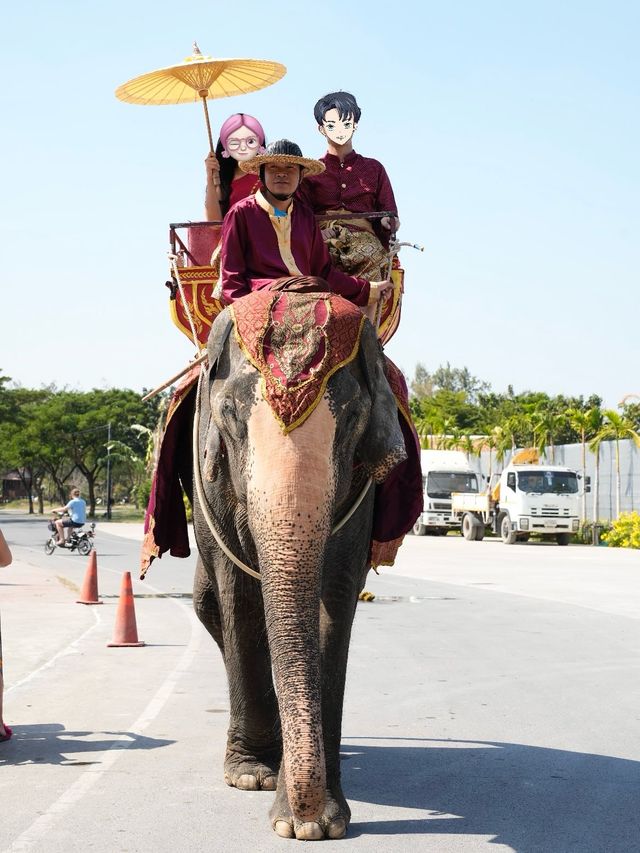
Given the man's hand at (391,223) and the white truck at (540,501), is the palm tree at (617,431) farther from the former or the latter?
the man's hand at (391,223)

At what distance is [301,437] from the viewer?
5.14 metres

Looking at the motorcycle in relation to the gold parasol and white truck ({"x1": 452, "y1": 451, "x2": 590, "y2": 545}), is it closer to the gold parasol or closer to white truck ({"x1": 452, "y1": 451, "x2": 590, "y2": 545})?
white truck ({"x1": 452, "y1": 451, "x2": 590, "y2": 545})

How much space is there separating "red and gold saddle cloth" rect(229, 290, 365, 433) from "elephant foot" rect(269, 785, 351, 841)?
1.64m

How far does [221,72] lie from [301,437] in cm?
364

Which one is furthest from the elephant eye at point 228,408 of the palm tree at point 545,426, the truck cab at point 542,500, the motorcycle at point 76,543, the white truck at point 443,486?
the palm tree at point 545,426

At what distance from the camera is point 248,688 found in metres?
6.44

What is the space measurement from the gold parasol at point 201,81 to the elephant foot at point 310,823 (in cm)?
421

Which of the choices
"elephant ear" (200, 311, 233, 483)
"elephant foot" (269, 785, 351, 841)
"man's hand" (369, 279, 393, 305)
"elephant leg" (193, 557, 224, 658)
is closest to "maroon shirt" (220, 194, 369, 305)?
"man's hand" (369, 279, 393, 305)

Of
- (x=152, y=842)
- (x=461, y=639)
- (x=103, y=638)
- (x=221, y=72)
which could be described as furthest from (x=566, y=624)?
(x=152, y=842)

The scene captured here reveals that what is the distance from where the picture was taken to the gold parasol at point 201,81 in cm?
779

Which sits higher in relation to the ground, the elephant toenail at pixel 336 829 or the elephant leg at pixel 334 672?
the elephant leg at pixel 334 672

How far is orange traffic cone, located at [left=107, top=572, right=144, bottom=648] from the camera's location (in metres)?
13.3

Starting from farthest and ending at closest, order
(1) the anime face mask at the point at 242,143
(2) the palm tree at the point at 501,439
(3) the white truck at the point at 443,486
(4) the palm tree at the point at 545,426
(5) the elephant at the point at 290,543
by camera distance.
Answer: (2) the palm tree at the point at 501,439, (4) the palm tree at the point at 545,426, (3) the white truck at the point at 443,486, (1) the anime face mask at the point at 242,143, (5) the elephant at the point at 290,543

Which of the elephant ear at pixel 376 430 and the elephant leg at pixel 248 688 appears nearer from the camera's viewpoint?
the elephant ear at pixel 376 430
